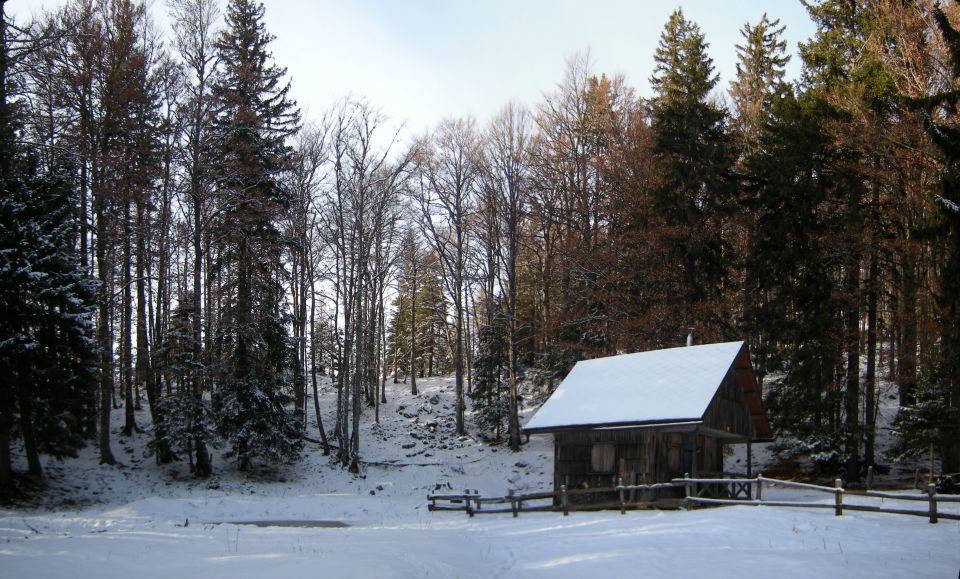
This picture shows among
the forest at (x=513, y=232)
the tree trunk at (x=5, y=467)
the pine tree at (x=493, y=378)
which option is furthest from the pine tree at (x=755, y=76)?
the tree trunk at (x=5, y=467)

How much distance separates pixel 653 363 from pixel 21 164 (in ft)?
72.2

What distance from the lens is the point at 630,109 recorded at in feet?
125

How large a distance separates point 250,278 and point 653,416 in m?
18.5

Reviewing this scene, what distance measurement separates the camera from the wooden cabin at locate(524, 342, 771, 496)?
20594 millimetres

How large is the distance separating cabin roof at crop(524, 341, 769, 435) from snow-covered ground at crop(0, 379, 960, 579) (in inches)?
121

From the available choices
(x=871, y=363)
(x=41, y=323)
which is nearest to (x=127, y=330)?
(x=41, y=323)

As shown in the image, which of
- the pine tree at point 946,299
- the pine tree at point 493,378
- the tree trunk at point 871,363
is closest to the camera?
the pine tree at point 946,299

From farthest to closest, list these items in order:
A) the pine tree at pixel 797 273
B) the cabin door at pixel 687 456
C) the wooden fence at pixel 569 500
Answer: the pine tree at pixel 797 273, the cabin door at pixel 687 456, the wooden fence at pixel 569 500

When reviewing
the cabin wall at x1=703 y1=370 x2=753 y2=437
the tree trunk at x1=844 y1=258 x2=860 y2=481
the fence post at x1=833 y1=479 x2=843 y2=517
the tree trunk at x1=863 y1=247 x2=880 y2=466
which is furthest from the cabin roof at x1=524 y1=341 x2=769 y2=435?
the fence post at x1=833 y1=479 x2=843 y2=517

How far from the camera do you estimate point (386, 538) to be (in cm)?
1502

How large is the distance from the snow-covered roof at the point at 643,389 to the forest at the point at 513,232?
5840 millimetres

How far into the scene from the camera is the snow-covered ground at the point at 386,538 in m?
10.6

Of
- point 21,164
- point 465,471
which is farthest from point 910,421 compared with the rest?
point 21,164

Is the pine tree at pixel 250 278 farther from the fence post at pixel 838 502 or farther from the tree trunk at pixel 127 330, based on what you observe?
the fence post at pixel 838 502
